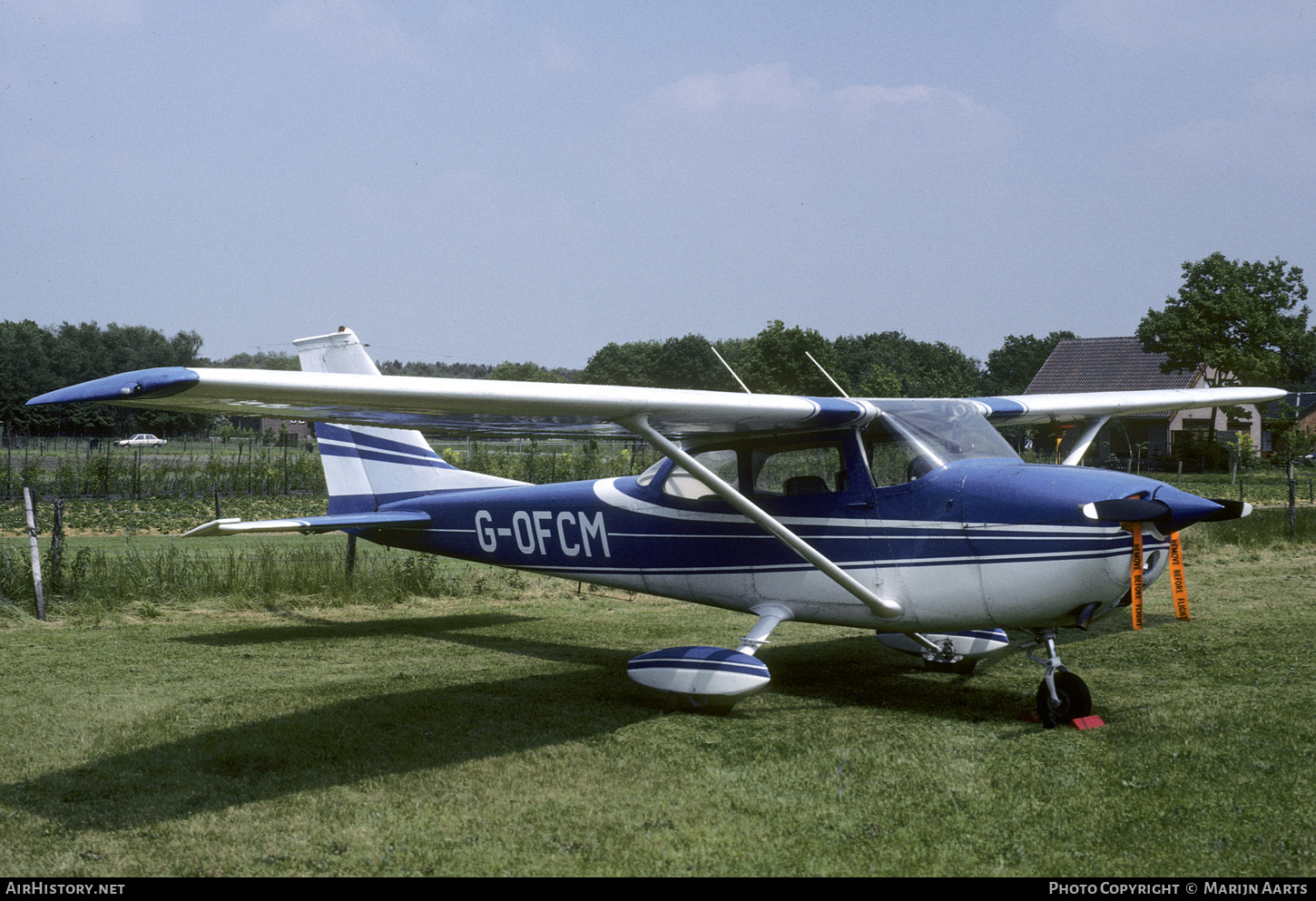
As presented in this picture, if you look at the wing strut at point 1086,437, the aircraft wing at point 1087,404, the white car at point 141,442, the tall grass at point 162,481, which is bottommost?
the tall grass at point 162,481

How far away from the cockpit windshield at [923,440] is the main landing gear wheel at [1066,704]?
1538 millimetres

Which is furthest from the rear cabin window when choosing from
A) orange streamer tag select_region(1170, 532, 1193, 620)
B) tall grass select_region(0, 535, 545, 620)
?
tall grass select_region(0, 535, 545, 620)

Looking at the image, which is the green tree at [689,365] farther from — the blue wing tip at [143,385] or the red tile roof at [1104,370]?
the blue wing tip at [143,385]

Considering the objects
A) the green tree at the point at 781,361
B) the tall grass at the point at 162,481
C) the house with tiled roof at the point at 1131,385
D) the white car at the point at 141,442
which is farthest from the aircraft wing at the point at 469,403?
the white car at the point at 141,442

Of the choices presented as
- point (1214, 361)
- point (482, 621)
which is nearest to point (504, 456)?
point (482, 621)

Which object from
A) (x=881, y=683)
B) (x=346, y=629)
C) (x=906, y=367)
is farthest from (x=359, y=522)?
(x=906, y=367)

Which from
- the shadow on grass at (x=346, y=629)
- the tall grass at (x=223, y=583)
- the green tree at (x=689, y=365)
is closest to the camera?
the shadow on grass at (x=346, y=629)

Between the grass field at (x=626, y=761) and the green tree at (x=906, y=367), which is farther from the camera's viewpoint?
the green tree at (x=906, y=367)

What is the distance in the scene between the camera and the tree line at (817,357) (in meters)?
39.9

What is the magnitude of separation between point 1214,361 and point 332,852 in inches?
1679

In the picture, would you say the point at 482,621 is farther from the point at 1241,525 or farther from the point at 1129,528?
the point at 1241,525

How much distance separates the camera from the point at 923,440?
6582mm

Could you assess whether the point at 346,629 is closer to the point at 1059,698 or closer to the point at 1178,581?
the point at 1059,698

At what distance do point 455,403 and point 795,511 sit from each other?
8.95ft
